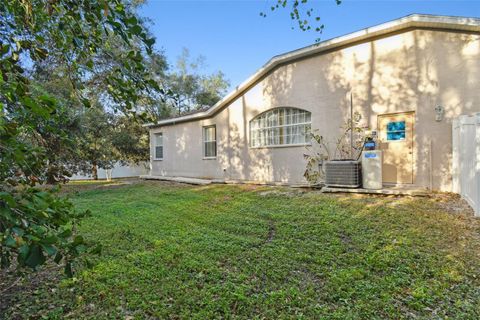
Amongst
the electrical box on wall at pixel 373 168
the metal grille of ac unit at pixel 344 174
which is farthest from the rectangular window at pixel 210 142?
the electrical box on wall at pixel 373 168

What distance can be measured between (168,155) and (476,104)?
1375 cm

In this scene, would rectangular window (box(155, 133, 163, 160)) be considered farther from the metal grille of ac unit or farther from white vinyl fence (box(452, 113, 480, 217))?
white vinyl fence (box(452, 113, 480, 217))

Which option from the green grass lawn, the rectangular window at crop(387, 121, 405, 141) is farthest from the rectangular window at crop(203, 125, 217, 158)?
the green grass lawn

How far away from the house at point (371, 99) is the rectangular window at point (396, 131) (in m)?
0.02

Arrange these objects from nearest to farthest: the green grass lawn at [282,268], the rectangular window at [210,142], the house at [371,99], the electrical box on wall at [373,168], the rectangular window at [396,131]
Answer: the green grass lawn at [282,268], the house at [371,99], the electrical box on wall at [373,168], the rectangular window at [396,131], the rectangular window at [210,142]

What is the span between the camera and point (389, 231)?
16.8ft

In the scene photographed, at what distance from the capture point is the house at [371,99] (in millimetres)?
7711

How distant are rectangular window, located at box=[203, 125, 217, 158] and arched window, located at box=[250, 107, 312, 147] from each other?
8.67 ft

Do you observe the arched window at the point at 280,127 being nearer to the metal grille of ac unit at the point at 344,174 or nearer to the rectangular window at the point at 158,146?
the metal grille of ac unit at the point at 344,174

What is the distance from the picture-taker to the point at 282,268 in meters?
3.92

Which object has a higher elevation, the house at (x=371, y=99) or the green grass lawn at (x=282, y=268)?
the house at (x=371, y=99)

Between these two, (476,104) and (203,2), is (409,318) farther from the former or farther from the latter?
(203,2)

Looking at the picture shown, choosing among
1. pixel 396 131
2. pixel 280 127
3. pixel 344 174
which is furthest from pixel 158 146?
pixel 396 131

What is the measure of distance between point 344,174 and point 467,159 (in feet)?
10.2
